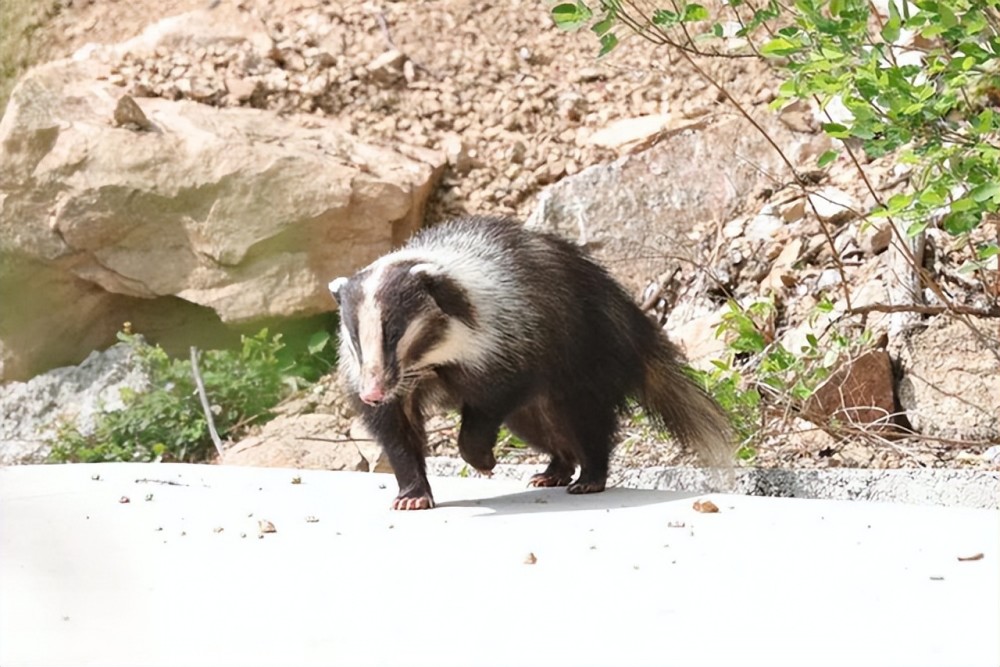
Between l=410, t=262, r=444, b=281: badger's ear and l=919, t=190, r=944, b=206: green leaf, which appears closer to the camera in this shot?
l=919, t=190, r=944, b=206: green leaf

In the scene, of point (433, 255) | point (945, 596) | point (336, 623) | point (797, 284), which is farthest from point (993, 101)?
point (336, 623)

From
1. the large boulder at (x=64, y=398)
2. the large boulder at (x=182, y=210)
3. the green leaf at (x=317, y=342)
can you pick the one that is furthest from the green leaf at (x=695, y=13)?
the large boulder at (x=64, y=398)

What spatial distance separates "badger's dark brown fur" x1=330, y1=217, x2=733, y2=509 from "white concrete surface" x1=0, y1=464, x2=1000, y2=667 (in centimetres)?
43

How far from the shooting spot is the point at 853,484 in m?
6.05

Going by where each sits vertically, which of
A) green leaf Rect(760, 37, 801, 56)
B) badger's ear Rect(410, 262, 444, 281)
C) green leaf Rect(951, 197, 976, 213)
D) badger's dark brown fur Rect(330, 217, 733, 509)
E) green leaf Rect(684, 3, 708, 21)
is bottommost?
badger's dark brown fur Rect(330, 217, 733, 509)

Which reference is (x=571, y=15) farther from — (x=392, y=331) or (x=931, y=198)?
(x=931, y=198)

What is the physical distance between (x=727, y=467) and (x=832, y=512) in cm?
150

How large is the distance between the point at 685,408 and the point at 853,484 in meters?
0.90

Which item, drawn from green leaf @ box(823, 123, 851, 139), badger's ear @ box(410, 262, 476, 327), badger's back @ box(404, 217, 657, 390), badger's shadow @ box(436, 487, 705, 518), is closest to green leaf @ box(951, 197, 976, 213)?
green leaf @ box(823, 123, 851, 139)

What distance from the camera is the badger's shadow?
5.48 meters

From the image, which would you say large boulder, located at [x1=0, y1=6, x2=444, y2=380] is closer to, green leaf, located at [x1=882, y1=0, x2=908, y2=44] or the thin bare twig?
the thin bare twig

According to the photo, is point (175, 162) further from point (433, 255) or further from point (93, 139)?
point (433, 255)

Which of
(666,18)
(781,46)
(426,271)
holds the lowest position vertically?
(426,271)

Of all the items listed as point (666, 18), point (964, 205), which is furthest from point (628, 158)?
point (964, 205)
